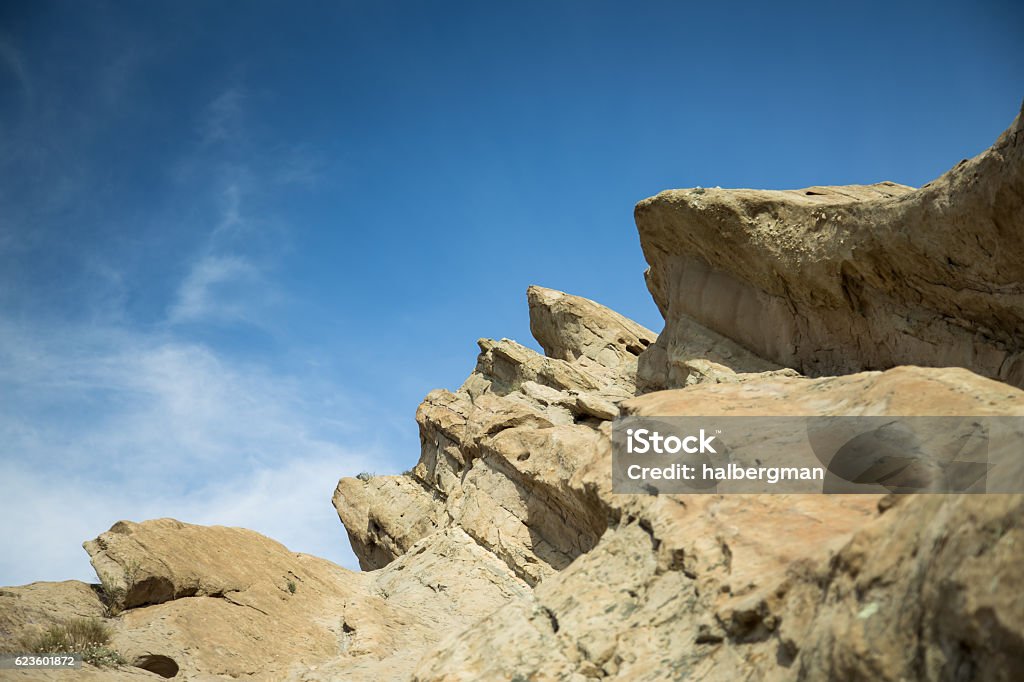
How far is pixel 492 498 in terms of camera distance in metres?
23.9

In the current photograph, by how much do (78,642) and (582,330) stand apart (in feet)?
81.7

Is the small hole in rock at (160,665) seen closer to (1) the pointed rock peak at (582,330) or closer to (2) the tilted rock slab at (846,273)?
(2) the tilted rock slab at (846,273)

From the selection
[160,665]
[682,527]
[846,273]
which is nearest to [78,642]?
[160,665]

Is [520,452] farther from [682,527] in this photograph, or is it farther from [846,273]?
[682,527]

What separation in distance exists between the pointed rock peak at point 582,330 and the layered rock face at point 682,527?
13cm

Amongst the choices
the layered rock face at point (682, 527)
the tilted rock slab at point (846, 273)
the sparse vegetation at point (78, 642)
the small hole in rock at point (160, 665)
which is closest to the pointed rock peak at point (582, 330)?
the layered rock face at point (682, 527)

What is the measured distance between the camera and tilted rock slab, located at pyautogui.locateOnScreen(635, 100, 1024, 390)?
18.8 metres

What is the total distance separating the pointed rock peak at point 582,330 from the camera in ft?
121

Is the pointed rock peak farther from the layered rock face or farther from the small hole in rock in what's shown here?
the small hole in rock

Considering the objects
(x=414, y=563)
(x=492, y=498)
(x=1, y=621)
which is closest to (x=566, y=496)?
(x=492, y=498)

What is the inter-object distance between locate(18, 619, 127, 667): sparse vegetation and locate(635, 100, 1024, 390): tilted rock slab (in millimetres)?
17763

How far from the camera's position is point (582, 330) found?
124 ft

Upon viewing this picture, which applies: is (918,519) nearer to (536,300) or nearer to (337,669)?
(337,669)

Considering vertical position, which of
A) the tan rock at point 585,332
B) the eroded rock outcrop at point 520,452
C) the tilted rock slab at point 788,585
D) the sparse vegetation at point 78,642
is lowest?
the tilted rock slab at point 788,585
